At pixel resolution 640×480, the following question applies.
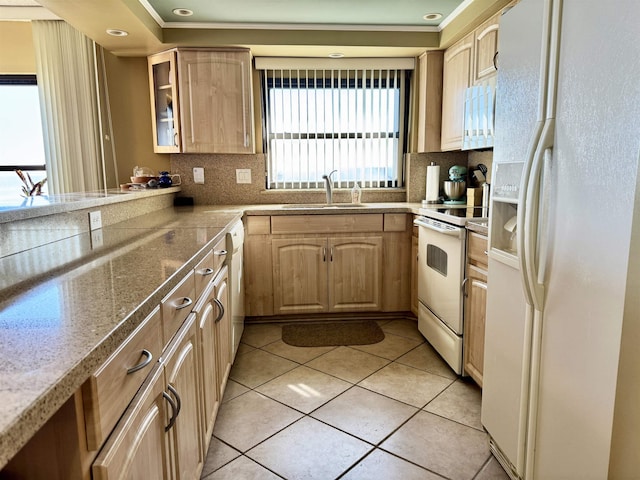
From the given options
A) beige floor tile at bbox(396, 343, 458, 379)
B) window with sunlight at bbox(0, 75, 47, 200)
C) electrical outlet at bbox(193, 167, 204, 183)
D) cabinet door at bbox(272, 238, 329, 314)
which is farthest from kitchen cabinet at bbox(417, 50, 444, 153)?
window with sunlight at bbox(0, 75, 47, 200)

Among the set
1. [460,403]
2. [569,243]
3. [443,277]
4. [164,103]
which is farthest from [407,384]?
[164,103]

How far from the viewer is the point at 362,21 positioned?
3111mm

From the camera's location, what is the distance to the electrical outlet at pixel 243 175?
3.65m

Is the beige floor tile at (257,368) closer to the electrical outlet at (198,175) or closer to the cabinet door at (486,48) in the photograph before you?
the electrical outlet at (198,175)

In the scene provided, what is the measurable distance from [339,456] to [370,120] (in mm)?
2709

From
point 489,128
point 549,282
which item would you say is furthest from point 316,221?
point 549,282

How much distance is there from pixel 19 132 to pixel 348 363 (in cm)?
414

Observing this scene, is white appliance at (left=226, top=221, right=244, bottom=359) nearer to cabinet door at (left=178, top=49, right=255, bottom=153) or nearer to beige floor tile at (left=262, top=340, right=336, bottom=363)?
beige floor tile at (left=262, top=340, right=336, bottom=363)

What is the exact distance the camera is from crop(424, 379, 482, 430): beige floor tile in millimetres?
2051

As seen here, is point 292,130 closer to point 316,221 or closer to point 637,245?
point 316,221

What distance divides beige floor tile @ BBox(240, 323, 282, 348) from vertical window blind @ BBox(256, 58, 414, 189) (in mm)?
1216

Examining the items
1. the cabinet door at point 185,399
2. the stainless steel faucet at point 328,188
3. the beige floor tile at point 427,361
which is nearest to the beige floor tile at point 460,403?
the beige floor tile at point 427,361

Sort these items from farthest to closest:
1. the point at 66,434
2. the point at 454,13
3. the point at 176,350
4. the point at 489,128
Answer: the point at 454,13
the point at 489,128
the point at 176,350
the point at 66,434

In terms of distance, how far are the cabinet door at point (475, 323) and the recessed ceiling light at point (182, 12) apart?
245 centimetres
